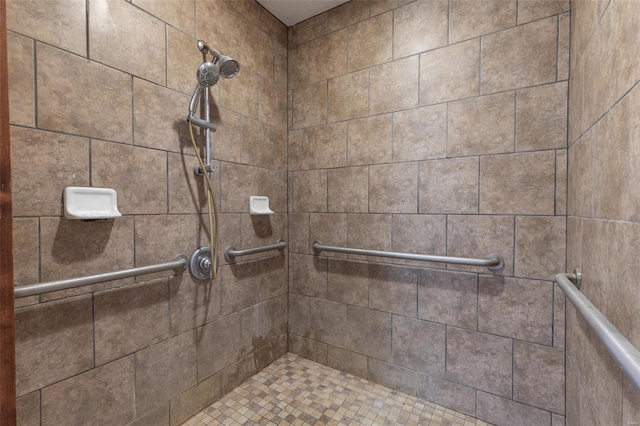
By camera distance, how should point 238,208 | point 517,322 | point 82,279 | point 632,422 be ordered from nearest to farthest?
point 632,422
point 82,279
point 517,322
point 238,208

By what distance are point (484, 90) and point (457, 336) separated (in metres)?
1.16

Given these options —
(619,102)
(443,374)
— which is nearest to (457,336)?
(443,374)

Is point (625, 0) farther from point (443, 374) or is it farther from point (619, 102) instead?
point (443, 374)

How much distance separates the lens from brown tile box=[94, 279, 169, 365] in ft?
3.30

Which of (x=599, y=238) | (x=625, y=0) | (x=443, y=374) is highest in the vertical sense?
(x=625, y=0)

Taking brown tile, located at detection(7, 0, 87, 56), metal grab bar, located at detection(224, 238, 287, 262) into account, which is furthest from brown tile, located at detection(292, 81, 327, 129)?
brown tile, located at detection(7, 0, 87, 56)

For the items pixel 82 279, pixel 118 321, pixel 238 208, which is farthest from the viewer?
pixel 238 208

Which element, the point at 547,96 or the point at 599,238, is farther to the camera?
the point at 547,96

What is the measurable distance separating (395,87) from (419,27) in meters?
0.30

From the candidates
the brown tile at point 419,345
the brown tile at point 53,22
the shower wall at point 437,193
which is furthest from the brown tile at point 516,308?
the brown tile at point 53,22

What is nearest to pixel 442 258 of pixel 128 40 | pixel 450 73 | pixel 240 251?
pixel 450 73

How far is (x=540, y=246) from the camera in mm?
1148

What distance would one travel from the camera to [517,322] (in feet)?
3.91

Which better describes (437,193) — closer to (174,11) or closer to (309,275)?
(309,275)
